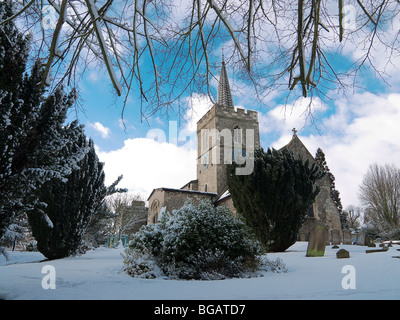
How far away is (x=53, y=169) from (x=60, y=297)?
156 cm

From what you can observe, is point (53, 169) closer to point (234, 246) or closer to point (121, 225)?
point (234, 246)

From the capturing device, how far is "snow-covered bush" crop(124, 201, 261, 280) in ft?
15.0

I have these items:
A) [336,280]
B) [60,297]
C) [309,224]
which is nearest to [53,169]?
[60,297]

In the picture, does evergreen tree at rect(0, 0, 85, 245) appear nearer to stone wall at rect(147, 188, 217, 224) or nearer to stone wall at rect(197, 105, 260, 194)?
stone wall at rect(147, 188, 217, 224)

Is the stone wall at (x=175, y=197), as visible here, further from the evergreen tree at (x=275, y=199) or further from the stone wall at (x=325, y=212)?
the evergreen tree at (x=275, y=199)

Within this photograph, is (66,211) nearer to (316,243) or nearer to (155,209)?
(316,243)

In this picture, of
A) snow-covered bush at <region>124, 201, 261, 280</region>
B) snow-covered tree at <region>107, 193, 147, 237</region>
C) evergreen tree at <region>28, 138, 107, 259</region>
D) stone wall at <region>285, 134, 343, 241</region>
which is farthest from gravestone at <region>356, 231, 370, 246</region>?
snow-covered tree at <region>107, 193, 147, 237</region>

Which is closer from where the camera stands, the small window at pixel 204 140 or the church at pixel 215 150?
the church at pixel 215 150

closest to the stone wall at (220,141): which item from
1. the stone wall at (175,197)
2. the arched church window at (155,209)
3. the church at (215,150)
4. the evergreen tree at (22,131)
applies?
the church at (215,150)

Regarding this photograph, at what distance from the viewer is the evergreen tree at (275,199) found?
9.47m

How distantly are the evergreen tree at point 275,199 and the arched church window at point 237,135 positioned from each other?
56.7 ft

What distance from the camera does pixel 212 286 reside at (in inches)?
134

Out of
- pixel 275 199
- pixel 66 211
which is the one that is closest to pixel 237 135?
pixel 275 199

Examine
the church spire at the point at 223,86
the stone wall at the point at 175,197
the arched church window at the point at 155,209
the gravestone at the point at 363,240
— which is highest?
the church spire at the point at 223,86
